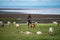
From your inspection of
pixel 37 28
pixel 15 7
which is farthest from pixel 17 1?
pixel 37 28

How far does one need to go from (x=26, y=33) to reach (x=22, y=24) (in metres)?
0.11

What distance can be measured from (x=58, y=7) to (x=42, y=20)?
8.0 inches

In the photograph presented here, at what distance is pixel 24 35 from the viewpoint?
139 cm

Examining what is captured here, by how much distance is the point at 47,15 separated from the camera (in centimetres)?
144

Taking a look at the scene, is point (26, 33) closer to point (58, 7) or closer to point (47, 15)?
point (47, 15)

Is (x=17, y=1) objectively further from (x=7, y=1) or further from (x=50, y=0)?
(x=50, y=0)

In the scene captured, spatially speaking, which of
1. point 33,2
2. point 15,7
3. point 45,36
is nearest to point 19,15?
point 15,7

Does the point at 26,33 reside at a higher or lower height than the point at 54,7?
lower

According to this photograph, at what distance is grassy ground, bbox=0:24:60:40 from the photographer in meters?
1.37

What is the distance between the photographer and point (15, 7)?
1.44m

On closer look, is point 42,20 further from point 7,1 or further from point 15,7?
point 7,1

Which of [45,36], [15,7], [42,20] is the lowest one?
[45,36]

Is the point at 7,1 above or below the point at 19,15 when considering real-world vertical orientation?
above

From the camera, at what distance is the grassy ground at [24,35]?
4.50ft
